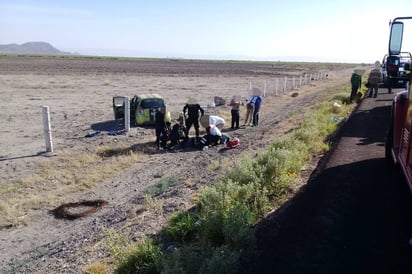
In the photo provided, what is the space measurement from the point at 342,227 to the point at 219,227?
1571 millimetres

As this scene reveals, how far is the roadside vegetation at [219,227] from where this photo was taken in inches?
178

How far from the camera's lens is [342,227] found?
5.20 meters

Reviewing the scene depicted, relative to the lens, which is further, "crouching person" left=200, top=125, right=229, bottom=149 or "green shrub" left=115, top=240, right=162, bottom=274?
"crouching person" left=200, top=125, right=229, bottom=149

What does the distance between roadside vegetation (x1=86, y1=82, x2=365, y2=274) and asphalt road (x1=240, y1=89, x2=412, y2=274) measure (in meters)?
0.26

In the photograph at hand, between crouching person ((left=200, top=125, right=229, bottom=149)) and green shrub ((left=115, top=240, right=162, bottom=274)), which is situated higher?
green shrub ((left=115, top=240, right=162, bottom=274))

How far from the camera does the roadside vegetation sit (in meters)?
4.52

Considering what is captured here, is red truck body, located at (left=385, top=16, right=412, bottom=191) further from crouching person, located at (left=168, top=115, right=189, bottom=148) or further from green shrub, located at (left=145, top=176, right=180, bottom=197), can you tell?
crouching person, located at (left=168, top=115, right=189, bottom=148)

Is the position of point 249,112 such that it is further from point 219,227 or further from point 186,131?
point 219,227

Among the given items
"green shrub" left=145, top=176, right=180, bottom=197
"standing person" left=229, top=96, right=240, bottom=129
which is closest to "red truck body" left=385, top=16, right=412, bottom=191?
"green shrub" left=145, top=176, right=180, bottom=197

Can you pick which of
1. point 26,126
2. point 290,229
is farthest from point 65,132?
point 290,229

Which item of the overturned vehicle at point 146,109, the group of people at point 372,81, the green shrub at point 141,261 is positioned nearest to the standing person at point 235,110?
the overturned vehicle at point 146,109

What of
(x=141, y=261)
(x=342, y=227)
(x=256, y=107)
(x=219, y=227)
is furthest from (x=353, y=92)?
(x=141, y=261)

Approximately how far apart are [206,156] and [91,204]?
14.6ft

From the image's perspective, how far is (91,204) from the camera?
373 inches
